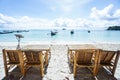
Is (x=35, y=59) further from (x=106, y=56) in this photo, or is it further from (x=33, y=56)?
(x=106, y=56)

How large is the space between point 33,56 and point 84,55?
6.02 feet

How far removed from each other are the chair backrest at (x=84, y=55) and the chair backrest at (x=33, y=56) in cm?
132

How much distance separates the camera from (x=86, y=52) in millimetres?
4016

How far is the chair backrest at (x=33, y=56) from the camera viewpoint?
3914mm

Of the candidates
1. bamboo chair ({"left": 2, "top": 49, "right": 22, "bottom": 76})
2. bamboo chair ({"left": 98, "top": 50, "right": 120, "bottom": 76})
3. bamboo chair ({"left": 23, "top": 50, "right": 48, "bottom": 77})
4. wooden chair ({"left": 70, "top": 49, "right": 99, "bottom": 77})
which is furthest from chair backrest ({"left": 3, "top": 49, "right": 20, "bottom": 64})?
bamboo chair ({"left": 98, "top": 50, "right": 120, "bottom": 76})

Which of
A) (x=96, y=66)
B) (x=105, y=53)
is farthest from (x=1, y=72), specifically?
(x=105, y=53)

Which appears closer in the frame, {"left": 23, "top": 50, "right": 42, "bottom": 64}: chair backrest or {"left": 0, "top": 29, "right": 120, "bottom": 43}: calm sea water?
{"left": 23, "top": 50, "right": 42, "bottom": 64}: chair backrest

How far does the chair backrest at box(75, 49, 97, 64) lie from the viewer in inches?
154

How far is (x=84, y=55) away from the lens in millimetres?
4113

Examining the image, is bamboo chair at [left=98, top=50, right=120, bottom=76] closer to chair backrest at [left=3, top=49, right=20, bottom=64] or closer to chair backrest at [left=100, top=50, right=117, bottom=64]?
chair backrest at [left=100, top=50, right=117, bottom=64]

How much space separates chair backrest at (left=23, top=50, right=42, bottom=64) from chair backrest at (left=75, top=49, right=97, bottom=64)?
1.32m

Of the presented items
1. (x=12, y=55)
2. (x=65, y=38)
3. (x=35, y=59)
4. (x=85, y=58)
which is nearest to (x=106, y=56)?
(x=85, y=58)

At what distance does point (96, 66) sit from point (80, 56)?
666 millimetres

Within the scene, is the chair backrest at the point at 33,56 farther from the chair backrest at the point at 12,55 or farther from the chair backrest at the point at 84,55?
the chair backrest at the point at 84,55
